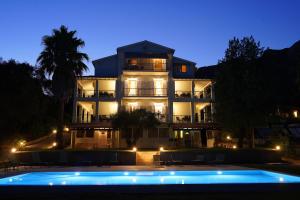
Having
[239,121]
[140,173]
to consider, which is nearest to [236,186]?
[140,173]

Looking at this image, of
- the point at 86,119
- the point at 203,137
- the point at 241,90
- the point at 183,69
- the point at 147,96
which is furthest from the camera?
the point at 86,119

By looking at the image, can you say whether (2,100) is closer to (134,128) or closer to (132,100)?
(134,128)

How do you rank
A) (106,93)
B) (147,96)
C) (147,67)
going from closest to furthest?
(147,96) < (106,93) < (147,67)

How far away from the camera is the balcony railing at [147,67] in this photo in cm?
4138

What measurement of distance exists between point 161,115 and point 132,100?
4328 mm

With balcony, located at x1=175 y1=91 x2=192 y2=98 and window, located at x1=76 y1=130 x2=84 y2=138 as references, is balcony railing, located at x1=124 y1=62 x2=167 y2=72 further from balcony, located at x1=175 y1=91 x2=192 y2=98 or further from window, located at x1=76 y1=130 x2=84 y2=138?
window, located at x1=76 y1=130 x2=84 y2=138

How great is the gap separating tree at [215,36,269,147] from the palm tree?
1482 cm

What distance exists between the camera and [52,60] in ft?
106

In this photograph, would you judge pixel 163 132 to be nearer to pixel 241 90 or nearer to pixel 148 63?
pixel 148 63

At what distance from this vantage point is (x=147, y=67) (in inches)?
1644

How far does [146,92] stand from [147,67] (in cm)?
328

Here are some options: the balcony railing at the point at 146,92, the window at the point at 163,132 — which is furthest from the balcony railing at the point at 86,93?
the window at the point at 163,132

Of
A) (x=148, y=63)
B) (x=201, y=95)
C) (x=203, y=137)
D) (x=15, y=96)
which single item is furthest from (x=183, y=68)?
(x=15, y=96)

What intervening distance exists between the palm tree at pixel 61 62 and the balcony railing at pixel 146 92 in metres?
9.49
